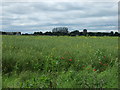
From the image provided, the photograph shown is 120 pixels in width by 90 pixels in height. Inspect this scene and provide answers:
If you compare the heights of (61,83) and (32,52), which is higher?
(32,52)

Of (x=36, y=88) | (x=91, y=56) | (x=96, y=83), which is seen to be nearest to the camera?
(x=36, y=88)

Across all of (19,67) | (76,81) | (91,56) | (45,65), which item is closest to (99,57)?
(91,56)

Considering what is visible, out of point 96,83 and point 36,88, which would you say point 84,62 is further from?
point 36,88

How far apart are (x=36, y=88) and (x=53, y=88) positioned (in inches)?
16.8

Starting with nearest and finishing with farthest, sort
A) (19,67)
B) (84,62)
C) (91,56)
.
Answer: (19,67), (84,62), (91,56)

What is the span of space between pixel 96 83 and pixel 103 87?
0.27 m

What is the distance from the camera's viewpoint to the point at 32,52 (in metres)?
7.57

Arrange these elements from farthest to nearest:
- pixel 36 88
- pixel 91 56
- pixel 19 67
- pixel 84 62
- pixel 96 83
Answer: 1. pixel 91 56
2. pixel 84 62
3. pixel 19 67
4. pixel 96 83
5. pixel 36 88

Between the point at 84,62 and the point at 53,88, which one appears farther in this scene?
the point at 84,62

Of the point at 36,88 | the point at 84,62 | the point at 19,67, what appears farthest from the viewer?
the point at 84,62

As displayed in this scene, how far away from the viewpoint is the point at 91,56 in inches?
292

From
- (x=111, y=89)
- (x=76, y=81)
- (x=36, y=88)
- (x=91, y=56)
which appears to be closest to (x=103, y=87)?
(x=111, y=89)

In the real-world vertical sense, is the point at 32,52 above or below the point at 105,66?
above

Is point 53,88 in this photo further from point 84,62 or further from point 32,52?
point 32,52
